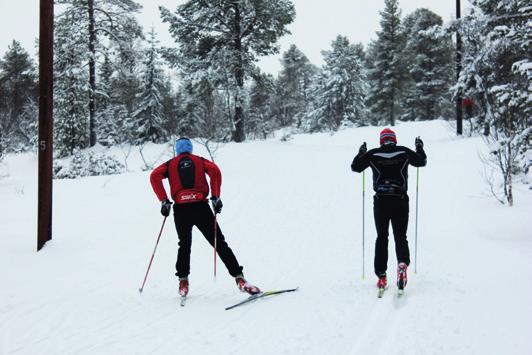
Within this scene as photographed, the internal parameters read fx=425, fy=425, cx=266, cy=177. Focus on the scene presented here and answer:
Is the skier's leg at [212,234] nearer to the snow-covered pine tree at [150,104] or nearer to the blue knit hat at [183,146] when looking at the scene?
the blue knit hat at [183,146]

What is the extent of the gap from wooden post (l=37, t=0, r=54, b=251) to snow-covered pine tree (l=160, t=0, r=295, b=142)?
1438cm

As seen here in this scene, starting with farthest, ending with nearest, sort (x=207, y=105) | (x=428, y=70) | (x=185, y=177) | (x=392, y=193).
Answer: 1. (x=428, y=70)
2. (x=207, y=105)
3. (x=392, y=193)
4. (x=185, y=177)

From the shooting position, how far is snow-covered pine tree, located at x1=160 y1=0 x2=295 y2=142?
2148 centimetres

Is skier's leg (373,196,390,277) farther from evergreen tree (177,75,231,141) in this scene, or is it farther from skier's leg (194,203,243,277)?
evergreen tree (177,75,231,141)

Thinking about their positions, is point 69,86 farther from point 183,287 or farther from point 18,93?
point 183,287

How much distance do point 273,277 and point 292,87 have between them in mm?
46947

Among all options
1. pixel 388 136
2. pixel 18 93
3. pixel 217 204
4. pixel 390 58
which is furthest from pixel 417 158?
pixel 18 93

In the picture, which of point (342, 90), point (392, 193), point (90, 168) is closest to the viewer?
point (392, 193)

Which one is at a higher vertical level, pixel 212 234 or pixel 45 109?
pixel 45 109

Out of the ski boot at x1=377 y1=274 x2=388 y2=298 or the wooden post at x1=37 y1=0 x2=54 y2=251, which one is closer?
the ski boot at x1=377 y1=274 x2=388 y2=298

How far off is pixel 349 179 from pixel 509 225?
6562 millimetres

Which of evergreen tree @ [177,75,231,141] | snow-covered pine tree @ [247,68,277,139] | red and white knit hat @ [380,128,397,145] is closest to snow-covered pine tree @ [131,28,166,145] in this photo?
evergreen tree @ [177,75,231,141]

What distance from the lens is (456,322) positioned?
171 inches

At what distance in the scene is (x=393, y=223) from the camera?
549 centimetres
